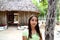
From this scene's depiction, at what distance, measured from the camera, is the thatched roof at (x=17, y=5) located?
16562 millimetres

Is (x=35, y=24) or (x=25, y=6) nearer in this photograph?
(x=35, y=24)

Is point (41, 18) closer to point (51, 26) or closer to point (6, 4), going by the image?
point (6, 4)

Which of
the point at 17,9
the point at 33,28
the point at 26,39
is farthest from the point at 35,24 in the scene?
the point at 17,9

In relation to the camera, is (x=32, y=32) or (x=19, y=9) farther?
(x=19, y=9)

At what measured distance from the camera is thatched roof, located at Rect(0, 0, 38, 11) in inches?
652

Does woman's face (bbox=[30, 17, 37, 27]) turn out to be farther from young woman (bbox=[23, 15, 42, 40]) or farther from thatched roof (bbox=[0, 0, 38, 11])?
thatched roof (bbox=[0, 0, 38, 11])

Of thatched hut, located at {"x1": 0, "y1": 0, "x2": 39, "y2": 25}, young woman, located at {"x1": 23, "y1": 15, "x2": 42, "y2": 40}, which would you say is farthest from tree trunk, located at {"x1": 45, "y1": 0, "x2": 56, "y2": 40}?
thatched hut, located at {"x1": 0, "y1": 0, "x2": 39, "y2": 25}

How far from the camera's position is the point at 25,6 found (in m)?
16.9

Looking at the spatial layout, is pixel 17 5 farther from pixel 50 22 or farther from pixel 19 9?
pixel 50 22

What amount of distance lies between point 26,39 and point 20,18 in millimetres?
14306

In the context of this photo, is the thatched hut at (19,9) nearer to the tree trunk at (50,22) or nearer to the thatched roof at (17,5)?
the thatched roof at (17,5)

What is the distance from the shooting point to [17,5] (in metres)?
17.2

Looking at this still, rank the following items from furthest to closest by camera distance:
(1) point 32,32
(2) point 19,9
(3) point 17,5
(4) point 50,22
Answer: (3) point 17,5 < (2) point 19,9 < (4) point 50,22 < (1) point 32,32

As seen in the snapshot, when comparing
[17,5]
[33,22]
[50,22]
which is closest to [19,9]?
[17,5]
